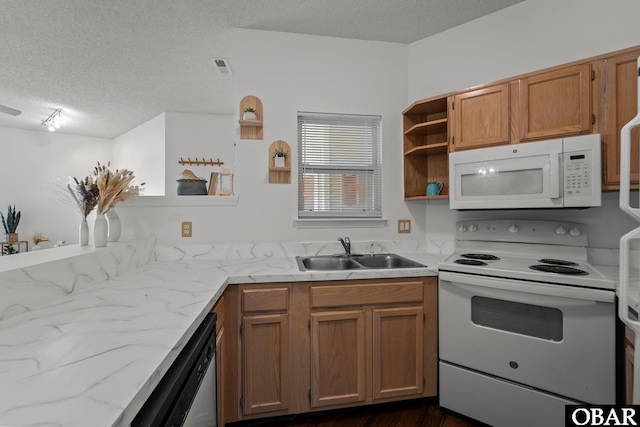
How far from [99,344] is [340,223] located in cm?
172

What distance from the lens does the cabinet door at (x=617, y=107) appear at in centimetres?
145

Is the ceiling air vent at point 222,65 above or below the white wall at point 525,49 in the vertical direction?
above

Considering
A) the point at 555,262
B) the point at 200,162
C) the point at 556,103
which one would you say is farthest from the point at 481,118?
the point at 200,162

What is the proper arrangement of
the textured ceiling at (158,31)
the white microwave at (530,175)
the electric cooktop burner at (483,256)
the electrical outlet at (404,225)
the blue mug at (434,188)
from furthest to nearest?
the electrical outlet at (404,225) < the blue mug at (434,188) < the textured ceiling at (158,31) < the electric cooktop burner at (483,256) < the white microwave at (530,175)

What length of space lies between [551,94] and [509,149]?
1.28 ft

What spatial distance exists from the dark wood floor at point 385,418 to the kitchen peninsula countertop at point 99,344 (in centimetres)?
88

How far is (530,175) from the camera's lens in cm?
166

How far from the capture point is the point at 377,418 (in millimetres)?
1637

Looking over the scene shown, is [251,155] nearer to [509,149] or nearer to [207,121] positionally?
[509,149]

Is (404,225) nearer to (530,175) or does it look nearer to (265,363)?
(530,175)

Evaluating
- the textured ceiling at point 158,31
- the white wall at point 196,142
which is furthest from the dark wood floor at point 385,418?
the white wall at point 196,142

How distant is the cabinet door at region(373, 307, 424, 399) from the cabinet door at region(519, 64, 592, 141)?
133cm

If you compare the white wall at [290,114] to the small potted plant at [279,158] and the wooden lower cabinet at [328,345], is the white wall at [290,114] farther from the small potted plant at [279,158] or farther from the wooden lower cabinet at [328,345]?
the wooden lower cabinet at [328,345]

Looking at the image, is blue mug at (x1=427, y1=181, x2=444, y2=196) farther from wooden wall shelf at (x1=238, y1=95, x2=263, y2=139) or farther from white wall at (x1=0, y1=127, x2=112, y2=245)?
white wall at (x1=0, y1=127, x2=112, y2=245)
